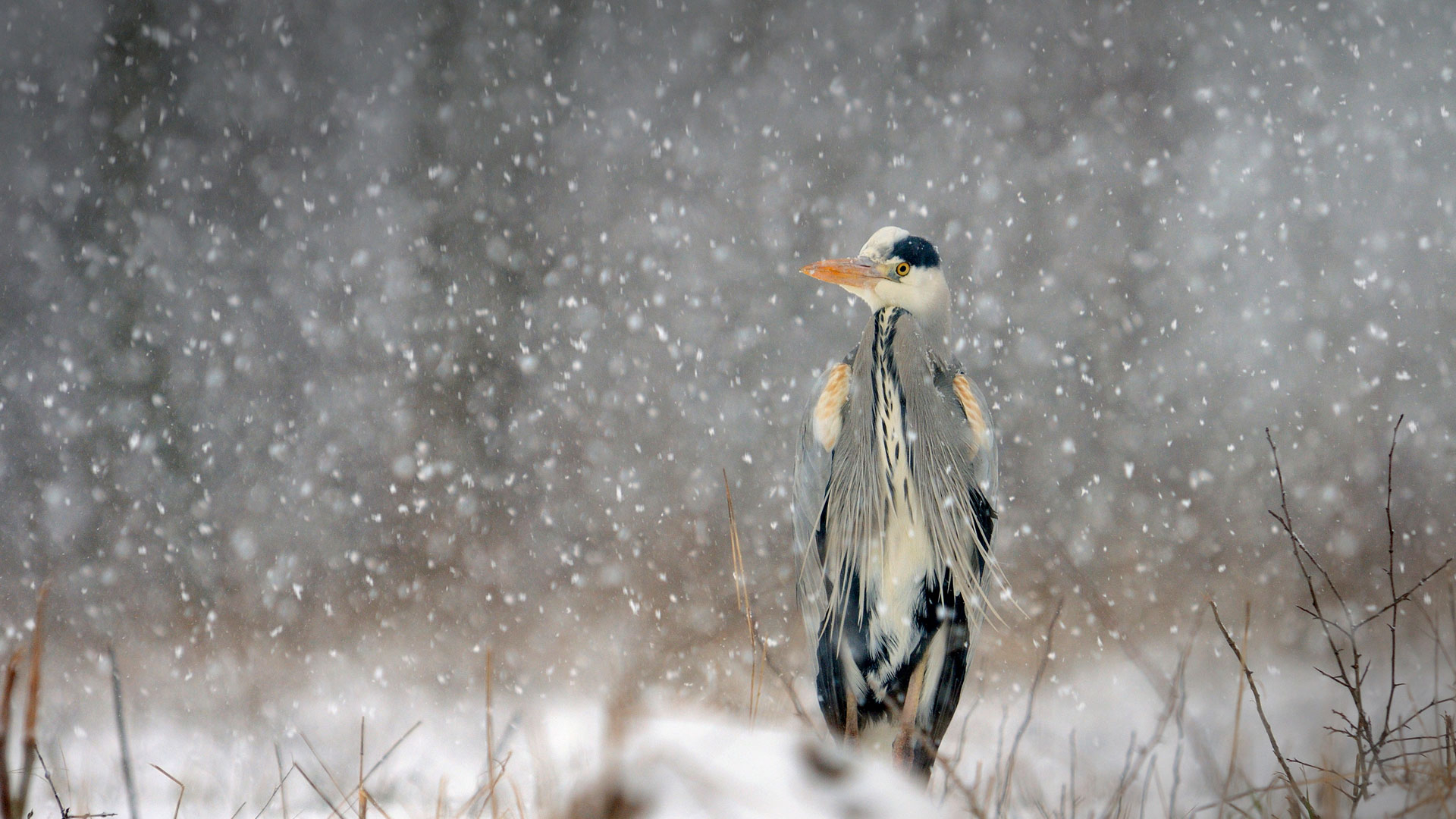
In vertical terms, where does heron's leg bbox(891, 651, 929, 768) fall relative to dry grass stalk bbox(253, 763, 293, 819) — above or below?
above

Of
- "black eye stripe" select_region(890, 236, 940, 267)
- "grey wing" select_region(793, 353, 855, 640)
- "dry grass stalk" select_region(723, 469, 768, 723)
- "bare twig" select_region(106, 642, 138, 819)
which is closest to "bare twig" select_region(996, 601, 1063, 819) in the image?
"dry grass stalk" select_region(723, 469, 768, 723)

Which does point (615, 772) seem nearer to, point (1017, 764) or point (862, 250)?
point (1017, 764)

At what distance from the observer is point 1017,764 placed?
111 cm

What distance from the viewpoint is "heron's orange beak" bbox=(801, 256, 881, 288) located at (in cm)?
158

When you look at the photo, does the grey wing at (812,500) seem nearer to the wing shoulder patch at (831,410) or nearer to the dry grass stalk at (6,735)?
the wing shoulder patch at (831,410)

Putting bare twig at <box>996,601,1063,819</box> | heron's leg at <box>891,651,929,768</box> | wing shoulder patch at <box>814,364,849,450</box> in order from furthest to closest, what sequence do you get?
wing shoulder patch at <box>814,364,849,450</box>, heron's leg at <box>891,651,929,768</box>, bare twig at <box>996,601,1063,819</box>

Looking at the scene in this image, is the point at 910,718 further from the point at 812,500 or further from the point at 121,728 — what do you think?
the point at 121,728

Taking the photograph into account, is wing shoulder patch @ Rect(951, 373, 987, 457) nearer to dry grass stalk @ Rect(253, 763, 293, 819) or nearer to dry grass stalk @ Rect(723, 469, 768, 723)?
dry grass stalk @ Rect(723, 469, 768, 723)

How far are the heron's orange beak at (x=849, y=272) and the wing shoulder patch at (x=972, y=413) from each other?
28 centimetres

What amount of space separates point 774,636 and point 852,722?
266cm

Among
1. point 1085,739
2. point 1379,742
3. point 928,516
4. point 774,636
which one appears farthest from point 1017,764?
point 774,636

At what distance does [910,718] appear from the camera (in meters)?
1.39

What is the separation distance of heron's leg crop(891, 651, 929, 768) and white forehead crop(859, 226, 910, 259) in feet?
2.66

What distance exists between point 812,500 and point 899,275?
0.52 m
